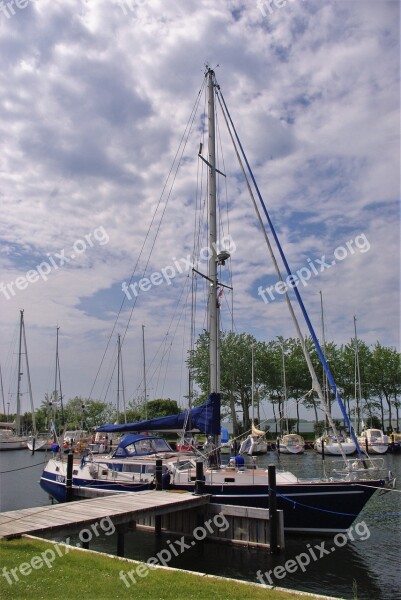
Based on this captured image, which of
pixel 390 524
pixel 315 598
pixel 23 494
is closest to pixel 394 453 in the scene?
pixel 390 524

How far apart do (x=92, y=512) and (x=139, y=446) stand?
856 centimetres

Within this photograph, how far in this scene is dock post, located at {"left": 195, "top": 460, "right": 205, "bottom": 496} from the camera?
738 inches

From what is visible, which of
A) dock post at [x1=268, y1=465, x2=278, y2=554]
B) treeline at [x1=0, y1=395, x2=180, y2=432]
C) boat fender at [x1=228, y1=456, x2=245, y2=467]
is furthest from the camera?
treeline at [x1=0, y1=395, x2=180, y2=432]

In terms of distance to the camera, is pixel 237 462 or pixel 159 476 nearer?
pixel 159 476

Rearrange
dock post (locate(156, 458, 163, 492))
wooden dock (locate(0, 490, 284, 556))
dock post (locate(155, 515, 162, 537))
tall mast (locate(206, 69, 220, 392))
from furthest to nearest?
tall mast (locate(206, 69, 220, 392)) → dock post (locate(156, 458, 163, 492)) → dock post (locate(155, 515, 162, 537)) → wooden dock (locate(0, 490, 284, 556))

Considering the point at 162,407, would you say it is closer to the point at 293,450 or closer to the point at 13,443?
the point at 13,443

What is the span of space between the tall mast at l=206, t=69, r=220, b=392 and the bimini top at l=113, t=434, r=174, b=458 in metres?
5.09

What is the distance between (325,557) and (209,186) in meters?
16.0

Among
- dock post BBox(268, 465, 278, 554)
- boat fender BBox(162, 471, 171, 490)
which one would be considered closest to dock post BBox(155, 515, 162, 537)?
boat fender BBox(162, 471, 171, 490)

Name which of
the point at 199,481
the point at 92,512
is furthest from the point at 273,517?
the point at 92,512

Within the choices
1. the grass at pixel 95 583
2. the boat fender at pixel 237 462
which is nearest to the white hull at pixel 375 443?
the boat fender at pixel 237 462

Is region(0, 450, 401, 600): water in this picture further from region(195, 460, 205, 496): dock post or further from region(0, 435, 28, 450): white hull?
region(0, 435, 28, 450): white hull

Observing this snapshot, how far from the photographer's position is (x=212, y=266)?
73.4 feet

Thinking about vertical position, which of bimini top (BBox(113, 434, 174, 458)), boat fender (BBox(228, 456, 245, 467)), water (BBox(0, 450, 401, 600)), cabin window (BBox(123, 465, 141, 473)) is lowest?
water (BBox(0, 450, 401, 600))
